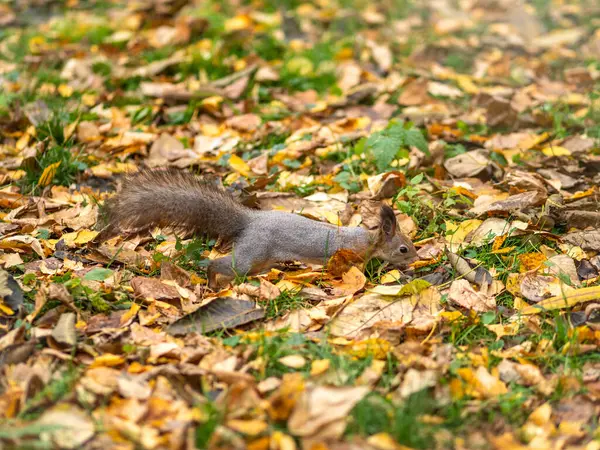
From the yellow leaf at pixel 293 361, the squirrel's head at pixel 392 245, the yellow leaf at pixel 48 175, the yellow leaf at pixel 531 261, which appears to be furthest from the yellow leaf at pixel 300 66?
the yellow leaf at pixel 293 361

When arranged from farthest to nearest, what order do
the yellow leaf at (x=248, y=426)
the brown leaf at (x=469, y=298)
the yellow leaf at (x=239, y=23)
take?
the yellow leaf at (x=239, y=23) < the brown leaf at (x=469, y=298) < the yellow leaf at (x=248, y=426)

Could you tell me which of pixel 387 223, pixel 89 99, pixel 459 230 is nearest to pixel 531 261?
pixel 459 230

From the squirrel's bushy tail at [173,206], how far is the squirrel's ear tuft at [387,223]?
27.2 inches

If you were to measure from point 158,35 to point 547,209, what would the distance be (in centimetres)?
414

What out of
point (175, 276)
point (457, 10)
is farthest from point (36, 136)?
point (457, 10)

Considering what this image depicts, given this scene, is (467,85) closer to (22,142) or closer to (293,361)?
(22,142)

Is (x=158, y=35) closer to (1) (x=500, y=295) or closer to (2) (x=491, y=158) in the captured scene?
(2) (x=491, y=158)

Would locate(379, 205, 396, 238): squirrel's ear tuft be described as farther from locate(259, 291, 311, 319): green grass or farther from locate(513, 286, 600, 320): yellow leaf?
locate(513, 286, 600, 320): yellow leaf

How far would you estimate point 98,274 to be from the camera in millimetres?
3527

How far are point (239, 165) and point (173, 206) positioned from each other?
45.4 inches

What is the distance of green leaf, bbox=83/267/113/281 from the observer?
350 cm

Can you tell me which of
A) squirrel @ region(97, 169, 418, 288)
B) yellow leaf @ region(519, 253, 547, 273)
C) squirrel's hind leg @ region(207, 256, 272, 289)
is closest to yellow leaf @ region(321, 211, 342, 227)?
squirrel @ region(97, 169, 418, 288)

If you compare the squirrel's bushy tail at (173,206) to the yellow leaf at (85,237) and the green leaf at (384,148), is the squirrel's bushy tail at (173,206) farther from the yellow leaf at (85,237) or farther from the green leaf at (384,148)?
the green leaf at (384,148)

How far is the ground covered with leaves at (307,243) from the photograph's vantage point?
2.63 meters
